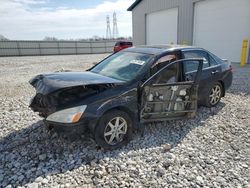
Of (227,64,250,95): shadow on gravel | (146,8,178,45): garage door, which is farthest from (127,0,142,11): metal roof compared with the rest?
(227,64,250,95): shadow on gravel

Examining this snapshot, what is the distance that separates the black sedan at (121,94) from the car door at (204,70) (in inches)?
0.9

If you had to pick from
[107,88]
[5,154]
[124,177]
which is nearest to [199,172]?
[124,177]

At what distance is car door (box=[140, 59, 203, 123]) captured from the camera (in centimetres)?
338

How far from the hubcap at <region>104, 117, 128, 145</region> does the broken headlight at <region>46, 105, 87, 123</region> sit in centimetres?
50

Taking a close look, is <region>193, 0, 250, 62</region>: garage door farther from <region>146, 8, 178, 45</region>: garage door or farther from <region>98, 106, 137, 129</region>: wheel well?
<region>98, 106, 137, 129</region>: wheel well

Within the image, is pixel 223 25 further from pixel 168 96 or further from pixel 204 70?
pixel 168 96

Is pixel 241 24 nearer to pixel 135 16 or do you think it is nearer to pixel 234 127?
pixel 234 127

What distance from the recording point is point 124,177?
2.62 m

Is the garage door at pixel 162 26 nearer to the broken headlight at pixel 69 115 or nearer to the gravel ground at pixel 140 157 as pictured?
→ the gravel ground at pixel 140 157

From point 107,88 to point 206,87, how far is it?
8.36ft

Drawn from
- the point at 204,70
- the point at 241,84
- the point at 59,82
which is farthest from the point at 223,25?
the point at 59,82

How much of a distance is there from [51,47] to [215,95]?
26.5m

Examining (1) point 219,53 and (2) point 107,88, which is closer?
(2) point 107,88

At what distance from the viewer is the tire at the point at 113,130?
120 inches
